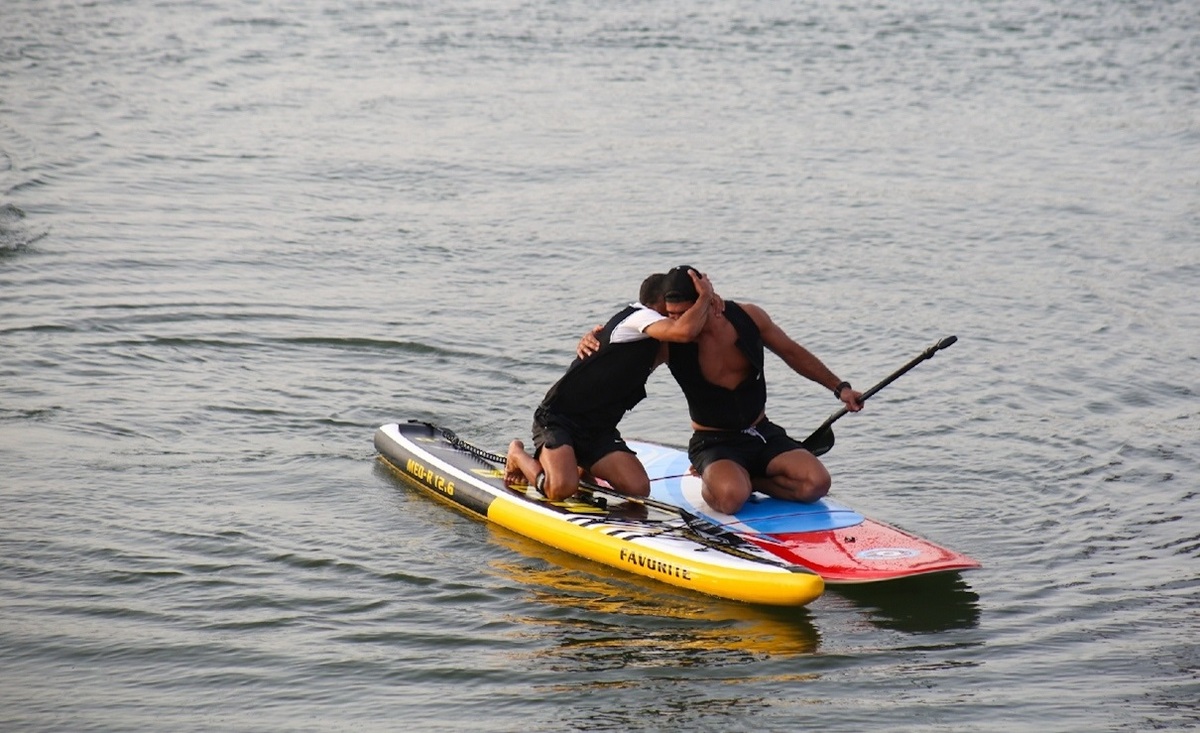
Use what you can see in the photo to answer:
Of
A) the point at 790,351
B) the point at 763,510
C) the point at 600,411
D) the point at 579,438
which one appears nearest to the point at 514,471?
the point at 579,438

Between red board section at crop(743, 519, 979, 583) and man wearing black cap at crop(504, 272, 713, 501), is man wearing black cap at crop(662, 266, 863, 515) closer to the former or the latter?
man wearing black cap at crop(504, 272, 713, 501)

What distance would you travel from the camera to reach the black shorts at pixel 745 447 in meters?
8.29

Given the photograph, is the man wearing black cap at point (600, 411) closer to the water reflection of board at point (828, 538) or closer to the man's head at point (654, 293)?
the man's head at point (654, 293)

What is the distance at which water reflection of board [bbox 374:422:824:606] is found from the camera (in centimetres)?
736

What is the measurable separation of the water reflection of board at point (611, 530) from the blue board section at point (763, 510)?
0.20 metres

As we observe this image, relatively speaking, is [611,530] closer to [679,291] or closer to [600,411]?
[600,411]

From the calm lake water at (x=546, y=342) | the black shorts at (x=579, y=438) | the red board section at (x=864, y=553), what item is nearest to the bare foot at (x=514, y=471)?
the black shorts at (x=579, y=438)

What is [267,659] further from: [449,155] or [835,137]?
[835,137]

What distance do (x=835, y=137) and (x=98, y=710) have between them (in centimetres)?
1521

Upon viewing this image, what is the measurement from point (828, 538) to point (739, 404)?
2.94 ft

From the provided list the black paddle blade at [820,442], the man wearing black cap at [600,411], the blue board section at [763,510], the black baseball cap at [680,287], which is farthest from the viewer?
the black paddle blade at [820,442]

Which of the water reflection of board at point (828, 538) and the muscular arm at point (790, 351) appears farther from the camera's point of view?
the muscular arm at point (790, 351)

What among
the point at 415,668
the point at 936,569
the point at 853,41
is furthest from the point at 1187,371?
the point at 853,41

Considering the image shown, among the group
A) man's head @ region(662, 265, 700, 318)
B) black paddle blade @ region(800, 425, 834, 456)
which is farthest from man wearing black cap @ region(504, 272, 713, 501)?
black paddle blade @ region(800, 425, 834, 456)
